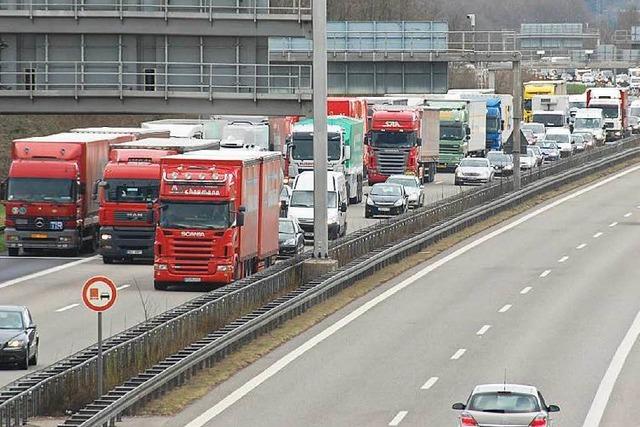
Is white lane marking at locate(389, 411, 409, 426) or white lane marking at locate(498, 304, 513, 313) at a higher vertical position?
white lane marking at locate(498, 304, 513, 313)

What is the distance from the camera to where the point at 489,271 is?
54500mm

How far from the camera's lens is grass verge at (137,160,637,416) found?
31625 mm

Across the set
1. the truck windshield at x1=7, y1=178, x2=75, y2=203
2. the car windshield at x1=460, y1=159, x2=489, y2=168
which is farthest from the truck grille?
the truck windshield at x1=7, y1=178, x2=75, y2=203

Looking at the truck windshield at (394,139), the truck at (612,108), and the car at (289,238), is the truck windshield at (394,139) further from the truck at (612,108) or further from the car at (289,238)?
the truck at (612,108)

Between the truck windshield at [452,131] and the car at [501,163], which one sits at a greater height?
the truck windshield at [452,131]

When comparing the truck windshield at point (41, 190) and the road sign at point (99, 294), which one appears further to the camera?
the truck windshield at point (41, 190)

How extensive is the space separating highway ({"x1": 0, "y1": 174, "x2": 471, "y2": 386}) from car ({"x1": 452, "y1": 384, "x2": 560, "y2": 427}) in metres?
11.3

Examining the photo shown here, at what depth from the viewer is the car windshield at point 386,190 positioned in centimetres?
7431

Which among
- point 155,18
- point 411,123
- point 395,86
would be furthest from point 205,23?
point 395,86

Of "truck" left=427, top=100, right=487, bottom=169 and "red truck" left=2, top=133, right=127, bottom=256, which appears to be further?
"truck" left=427, top=100, right=487, bottom=169

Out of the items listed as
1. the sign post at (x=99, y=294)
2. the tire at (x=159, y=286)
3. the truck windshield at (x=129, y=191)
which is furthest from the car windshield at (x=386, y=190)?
the sign post at (x=99, y=294)

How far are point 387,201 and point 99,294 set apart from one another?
147 ft

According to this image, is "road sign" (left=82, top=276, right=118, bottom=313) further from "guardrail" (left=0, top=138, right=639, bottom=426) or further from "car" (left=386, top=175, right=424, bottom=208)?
"car" (left=386, top=175, right=424, bottom=208)

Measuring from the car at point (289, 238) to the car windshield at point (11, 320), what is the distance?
20679mm
